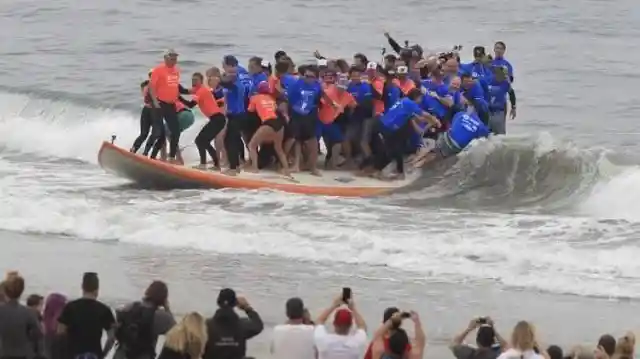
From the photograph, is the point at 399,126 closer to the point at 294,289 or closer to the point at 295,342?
the point at 294,289

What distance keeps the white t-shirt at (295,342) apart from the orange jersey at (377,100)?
30.1ft

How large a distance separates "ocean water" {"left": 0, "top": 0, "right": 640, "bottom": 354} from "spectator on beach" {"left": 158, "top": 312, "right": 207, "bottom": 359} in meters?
5.76

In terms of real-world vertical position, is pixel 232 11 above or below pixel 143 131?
above

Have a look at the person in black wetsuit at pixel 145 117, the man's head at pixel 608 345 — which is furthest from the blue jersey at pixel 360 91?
the man's head at pixel 608 345

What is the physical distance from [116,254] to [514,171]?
21.2 feet

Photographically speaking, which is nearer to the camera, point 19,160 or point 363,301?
point 363,301

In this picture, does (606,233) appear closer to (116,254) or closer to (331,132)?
(331,132)

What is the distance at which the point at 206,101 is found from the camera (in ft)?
58.3

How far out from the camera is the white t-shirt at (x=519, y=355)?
327 inches

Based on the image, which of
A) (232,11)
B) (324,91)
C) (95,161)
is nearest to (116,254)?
(324,91)

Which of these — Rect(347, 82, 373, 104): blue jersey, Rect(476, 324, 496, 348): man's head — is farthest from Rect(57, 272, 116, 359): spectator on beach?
Rect(347, 82, 373, 104): blue jersey

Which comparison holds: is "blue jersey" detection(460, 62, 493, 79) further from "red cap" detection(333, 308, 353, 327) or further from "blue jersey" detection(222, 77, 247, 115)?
"red cap" detection(333, 308, 353, 327)

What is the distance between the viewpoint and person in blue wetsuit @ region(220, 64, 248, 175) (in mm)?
17547

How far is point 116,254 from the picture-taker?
49.9ft
